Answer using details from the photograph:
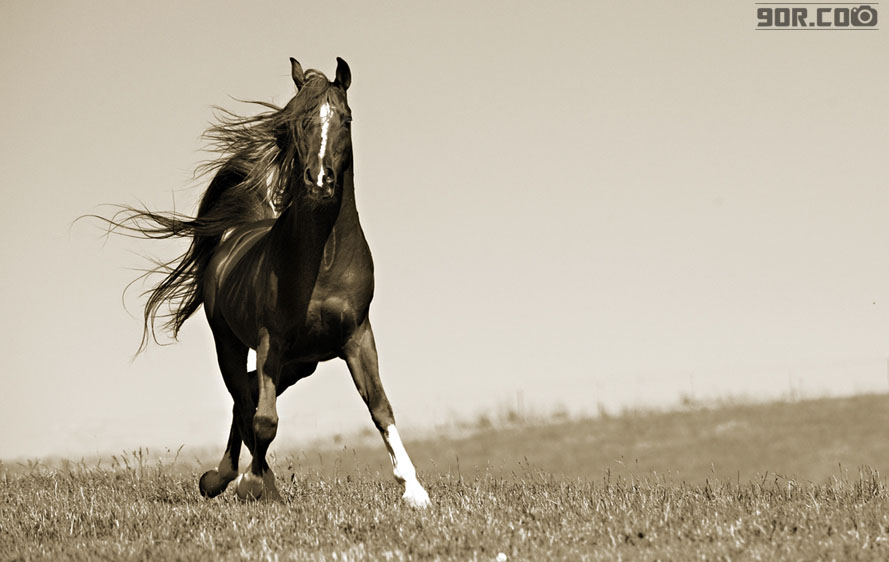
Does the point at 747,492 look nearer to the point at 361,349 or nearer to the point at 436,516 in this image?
the point at 436,516

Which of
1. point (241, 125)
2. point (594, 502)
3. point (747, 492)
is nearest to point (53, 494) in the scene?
point (241, 125)

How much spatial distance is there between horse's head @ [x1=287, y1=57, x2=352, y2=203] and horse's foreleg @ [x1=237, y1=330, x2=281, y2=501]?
1389 millimetres

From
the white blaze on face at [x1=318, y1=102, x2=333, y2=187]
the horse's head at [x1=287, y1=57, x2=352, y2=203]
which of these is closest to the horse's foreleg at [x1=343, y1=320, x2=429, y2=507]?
the horse's head at [x1=287, y1=57, x2=352, y2=203]

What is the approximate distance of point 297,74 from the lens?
29.5 feet

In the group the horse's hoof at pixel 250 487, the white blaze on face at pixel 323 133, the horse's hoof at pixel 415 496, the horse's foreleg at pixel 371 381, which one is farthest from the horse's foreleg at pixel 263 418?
the white blaze on face at pixel 323 133

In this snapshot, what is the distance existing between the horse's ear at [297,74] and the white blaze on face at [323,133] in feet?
2.20

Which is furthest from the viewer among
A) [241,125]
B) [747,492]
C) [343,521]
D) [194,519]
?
[241,125]

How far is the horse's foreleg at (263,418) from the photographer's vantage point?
8.89m

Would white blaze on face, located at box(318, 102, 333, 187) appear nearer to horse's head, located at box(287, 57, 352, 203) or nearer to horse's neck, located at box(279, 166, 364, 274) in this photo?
horse's head, located at box(287, 57, 352, 203)

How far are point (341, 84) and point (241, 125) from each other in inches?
72.0

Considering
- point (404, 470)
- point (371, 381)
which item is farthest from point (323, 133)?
point (404, 470)

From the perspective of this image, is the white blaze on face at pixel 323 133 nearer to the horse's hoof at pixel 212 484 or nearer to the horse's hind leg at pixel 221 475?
the horse's hind leg at pixel 221 475

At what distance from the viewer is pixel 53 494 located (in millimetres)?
10727

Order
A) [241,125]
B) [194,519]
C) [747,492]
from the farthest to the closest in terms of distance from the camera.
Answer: [241,125], [747,492], [194,519]
